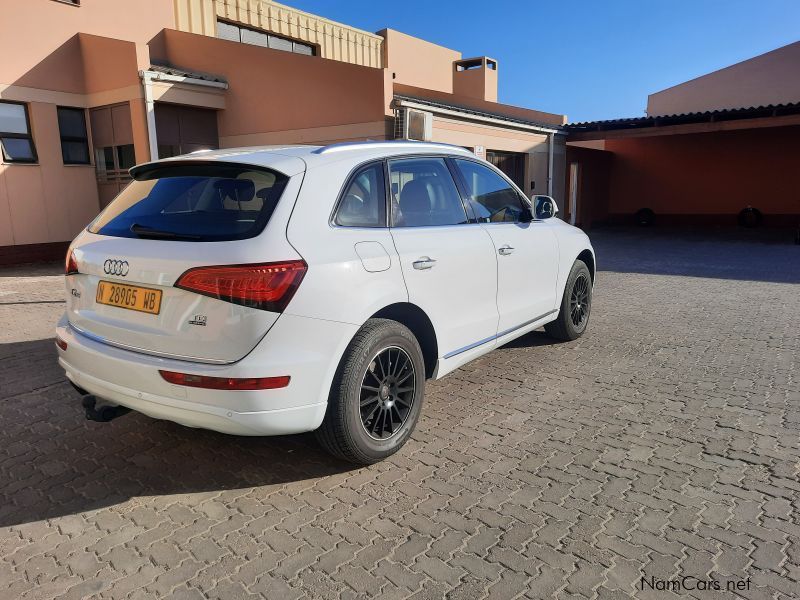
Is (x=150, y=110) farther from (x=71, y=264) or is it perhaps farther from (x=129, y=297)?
(x=129, y=297)

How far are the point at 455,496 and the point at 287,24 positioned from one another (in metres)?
18.5

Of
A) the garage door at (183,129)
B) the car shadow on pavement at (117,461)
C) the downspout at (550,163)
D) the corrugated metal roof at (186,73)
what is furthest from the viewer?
the downspout at (550,163)

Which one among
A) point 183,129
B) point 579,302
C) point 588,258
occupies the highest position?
point 183,129

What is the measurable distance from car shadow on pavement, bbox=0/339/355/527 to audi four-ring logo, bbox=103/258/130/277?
3.76 ft

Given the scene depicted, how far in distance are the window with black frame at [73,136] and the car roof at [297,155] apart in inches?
445

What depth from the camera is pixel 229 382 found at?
263 centimetres

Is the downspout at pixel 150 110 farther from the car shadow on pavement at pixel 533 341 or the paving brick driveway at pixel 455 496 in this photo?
the car shadow on pavement at pixel 533 341

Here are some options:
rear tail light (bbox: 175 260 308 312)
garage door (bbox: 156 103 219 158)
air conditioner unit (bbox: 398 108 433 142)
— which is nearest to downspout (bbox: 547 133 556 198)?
air conditioner unit (bbox: 398 108 433 142)

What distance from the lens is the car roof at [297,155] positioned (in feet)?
9.91

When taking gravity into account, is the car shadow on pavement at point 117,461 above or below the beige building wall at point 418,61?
below

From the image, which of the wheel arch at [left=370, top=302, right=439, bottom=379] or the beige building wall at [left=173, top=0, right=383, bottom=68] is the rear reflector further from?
the beige building wall at [left=173, top=0, right=383, bottom=68]

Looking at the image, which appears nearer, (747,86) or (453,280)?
(453,280)

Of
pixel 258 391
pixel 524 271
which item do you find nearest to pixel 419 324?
pixel 258 391

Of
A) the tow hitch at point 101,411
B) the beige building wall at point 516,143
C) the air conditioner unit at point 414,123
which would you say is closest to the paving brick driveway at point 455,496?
the tow hitch at point 101,411
